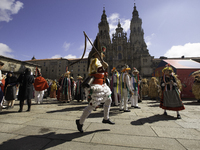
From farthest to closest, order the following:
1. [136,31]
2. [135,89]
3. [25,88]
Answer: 1. [136,31]
2. [135,89]
3. [25,88]

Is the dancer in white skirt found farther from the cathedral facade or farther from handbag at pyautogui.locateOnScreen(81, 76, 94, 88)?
the cathedral facade

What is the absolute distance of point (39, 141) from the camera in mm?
1951

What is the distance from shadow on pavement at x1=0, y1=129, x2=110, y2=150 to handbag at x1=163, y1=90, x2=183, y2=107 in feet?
10.6

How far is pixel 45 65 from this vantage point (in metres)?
53.1

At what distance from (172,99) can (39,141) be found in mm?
4257

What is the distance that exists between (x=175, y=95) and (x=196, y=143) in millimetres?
2317

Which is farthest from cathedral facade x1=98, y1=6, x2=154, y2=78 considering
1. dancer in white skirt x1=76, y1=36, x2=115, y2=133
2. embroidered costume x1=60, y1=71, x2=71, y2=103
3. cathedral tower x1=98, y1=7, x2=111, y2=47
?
dancer in white skirt x1=76, y1=36, x2=115, y2=133

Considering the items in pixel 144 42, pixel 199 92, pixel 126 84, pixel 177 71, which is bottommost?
pixel 199 92

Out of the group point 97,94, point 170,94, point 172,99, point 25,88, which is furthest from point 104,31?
point 97,94

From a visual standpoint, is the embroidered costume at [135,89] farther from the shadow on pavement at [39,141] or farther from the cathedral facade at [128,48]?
the cathedral facade at [128,48]

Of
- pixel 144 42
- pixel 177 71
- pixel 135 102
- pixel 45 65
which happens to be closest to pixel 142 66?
pixel 144 42

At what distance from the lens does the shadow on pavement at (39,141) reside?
1.75 metres

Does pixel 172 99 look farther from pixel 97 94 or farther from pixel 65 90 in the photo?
pixel 65 90

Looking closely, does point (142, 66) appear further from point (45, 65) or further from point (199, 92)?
point (45, 65)
